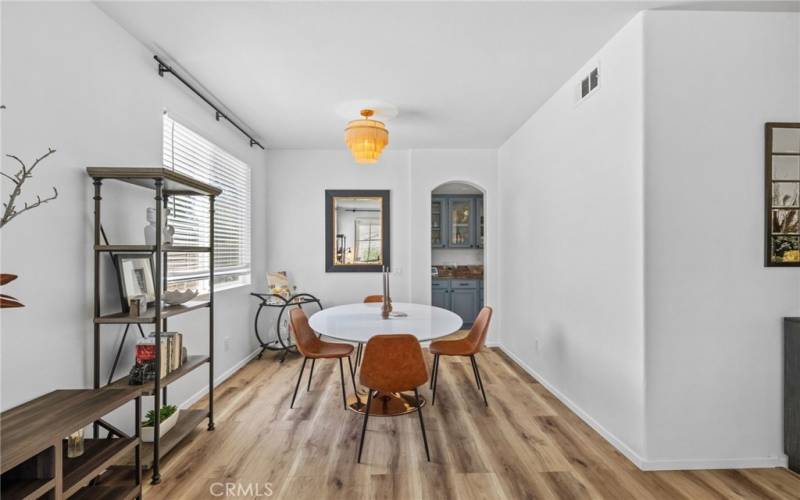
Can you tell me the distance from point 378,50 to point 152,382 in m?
2.37

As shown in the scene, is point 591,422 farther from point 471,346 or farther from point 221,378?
point 221,378

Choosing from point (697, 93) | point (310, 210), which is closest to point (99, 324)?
point (310, 210)

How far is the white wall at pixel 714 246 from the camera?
2150 mm

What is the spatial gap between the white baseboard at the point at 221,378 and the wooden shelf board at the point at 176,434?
16.5 inches

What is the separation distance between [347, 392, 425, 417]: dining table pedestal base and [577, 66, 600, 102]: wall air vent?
2.59 m

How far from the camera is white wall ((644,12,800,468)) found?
2.15 meters

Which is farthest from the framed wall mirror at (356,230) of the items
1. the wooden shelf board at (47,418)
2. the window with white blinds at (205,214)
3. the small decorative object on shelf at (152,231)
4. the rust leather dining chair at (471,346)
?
the wooden shelf board at (47,418)

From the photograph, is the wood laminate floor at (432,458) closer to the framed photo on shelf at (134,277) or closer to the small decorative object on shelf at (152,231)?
the framed photo on shelf at (134,277)

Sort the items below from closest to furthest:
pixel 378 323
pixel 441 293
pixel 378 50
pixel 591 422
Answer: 1. pixel 378 50
2. pixel 591 422
3. pixel 378 323
4. pixel 441 293

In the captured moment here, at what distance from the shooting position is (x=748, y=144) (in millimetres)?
2172

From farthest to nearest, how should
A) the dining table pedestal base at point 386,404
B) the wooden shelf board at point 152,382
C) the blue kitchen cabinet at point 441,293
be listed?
1. the blue kitchen cabinet at point 441,293
2. the dining table pedestal base at point 386,404
3. the wooden shelf board at point 152,382

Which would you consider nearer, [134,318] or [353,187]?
[134,318]

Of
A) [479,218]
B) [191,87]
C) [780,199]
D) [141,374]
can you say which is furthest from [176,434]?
[479,218]

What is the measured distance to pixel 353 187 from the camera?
502 cm
